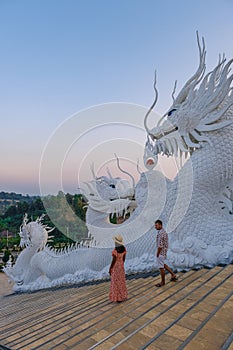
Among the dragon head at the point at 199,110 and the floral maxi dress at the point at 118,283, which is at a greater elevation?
the dragon head at the point at 199,110

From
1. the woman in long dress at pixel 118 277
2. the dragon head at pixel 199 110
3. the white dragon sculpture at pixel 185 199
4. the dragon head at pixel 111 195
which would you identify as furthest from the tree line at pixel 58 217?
the woman in long dress at pixel 118 277

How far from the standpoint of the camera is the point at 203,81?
3775 mm

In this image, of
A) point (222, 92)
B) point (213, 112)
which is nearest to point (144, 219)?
point (213, 112)

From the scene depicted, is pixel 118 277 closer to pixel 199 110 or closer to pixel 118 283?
pixel 118 283

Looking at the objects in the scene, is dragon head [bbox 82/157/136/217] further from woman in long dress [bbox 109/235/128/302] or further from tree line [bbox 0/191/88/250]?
woman in long dress [bbox 109/235/128/302]

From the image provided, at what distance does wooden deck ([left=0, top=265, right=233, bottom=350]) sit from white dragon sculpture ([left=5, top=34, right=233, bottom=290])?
1.84 ft

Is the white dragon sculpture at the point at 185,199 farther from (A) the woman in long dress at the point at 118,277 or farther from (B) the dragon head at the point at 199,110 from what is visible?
(A) the woman in long dress at the point at 118,277

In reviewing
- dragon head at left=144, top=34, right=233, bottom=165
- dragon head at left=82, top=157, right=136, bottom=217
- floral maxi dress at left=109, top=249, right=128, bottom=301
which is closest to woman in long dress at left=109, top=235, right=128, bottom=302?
floral maxi dress at left=109, top=249, right=128, bottom=301

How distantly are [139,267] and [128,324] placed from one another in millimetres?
1860

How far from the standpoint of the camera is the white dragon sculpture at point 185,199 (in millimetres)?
3266

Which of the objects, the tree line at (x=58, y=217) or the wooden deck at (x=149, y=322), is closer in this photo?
the wooden deck at (x=149, y=322)

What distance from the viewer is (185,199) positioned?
3535 mm

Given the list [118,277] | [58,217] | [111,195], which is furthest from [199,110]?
[58,217]

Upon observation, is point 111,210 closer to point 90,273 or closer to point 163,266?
point 90,273
